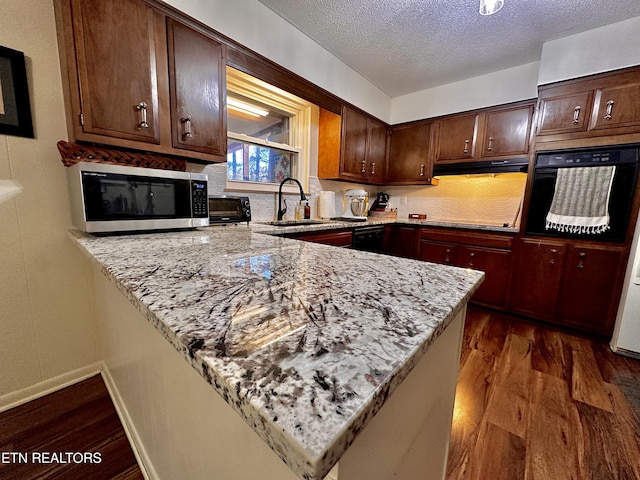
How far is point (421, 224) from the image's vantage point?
2.94m

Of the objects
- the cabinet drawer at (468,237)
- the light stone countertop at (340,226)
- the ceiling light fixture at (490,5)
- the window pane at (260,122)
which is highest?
the ceiling light fixture at (490,5)

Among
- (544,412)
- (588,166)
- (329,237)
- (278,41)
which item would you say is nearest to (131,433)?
(329,237)

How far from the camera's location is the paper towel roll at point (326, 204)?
9.47 ft

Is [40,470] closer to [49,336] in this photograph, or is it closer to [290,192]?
[49,336]

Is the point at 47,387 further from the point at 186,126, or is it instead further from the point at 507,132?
the point at 507,132

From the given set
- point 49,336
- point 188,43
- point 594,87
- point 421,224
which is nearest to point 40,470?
point 49,336

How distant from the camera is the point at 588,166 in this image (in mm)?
2070

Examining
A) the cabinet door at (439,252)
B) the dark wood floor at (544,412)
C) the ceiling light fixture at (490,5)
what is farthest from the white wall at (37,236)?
the cabinet door at (439,252)

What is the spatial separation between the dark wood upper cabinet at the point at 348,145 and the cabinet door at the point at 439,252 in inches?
39.0

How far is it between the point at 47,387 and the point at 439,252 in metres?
3.22

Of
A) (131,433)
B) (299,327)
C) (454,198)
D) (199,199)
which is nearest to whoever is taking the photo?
(299,327)

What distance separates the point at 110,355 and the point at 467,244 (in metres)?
3.00

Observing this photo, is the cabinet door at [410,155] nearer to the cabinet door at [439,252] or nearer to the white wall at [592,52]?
the cabinet door at [439,252]

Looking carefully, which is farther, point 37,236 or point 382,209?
point 382,209
